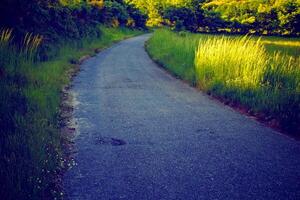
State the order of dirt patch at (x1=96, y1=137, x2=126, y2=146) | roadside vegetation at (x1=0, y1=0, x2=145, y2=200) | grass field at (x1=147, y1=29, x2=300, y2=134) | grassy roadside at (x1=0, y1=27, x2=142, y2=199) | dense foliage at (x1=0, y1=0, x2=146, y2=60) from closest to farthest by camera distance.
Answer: grassy roadside at (x1=0, y1=27, x2=142, y2=199) → roadside vegetation at (x1=0, y1=0, x2=145, y2=200) → dirt patch at (x1=96, y1=137, x2=126, y2=146) → grass field at (x1=147, y1=29, x2=300, y2=134) → dense foliage at (x1=0, y1=0, x2=146, y2=60)

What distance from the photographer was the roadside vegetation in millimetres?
3809

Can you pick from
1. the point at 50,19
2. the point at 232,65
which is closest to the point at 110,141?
the point at 232,65

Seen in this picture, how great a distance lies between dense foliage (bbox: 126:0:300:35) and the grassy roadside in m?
36.0

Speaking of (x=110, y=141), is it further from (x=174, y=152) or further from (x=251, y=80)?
(x=251, y=80)

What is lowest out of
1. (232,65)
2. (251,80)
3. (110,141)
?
(110,141)

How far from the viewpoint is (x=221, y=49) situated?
435 inches

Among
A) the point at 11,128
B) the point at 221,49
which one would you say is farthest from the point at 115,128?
the point at 221,49

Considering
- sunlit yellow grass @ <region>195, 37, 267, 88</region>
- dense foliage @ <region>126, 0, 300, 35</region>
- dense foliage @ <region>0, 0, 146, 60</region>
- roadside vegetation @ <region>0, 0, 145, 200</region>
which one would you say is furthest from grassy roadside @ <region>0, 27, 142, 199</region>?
dense foliage @ <region>126, 0, 300, 35</region>

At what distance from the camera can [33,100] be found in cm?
673

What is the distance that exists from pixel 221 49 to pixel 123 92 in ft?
14.2

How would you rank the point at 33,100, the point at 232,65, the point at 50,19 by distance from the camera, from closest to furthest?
the point at 33,100, the point at 232,65, the point at 50,19

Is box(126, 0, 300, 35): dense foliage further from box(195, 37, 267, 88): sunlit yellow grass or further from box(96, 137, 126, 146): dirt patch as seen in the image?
box(96, 137, 126, 146): dirt patch

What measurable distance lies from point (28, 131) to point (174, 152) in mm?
2550

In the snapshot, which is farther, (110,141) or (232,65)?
(232,65)
